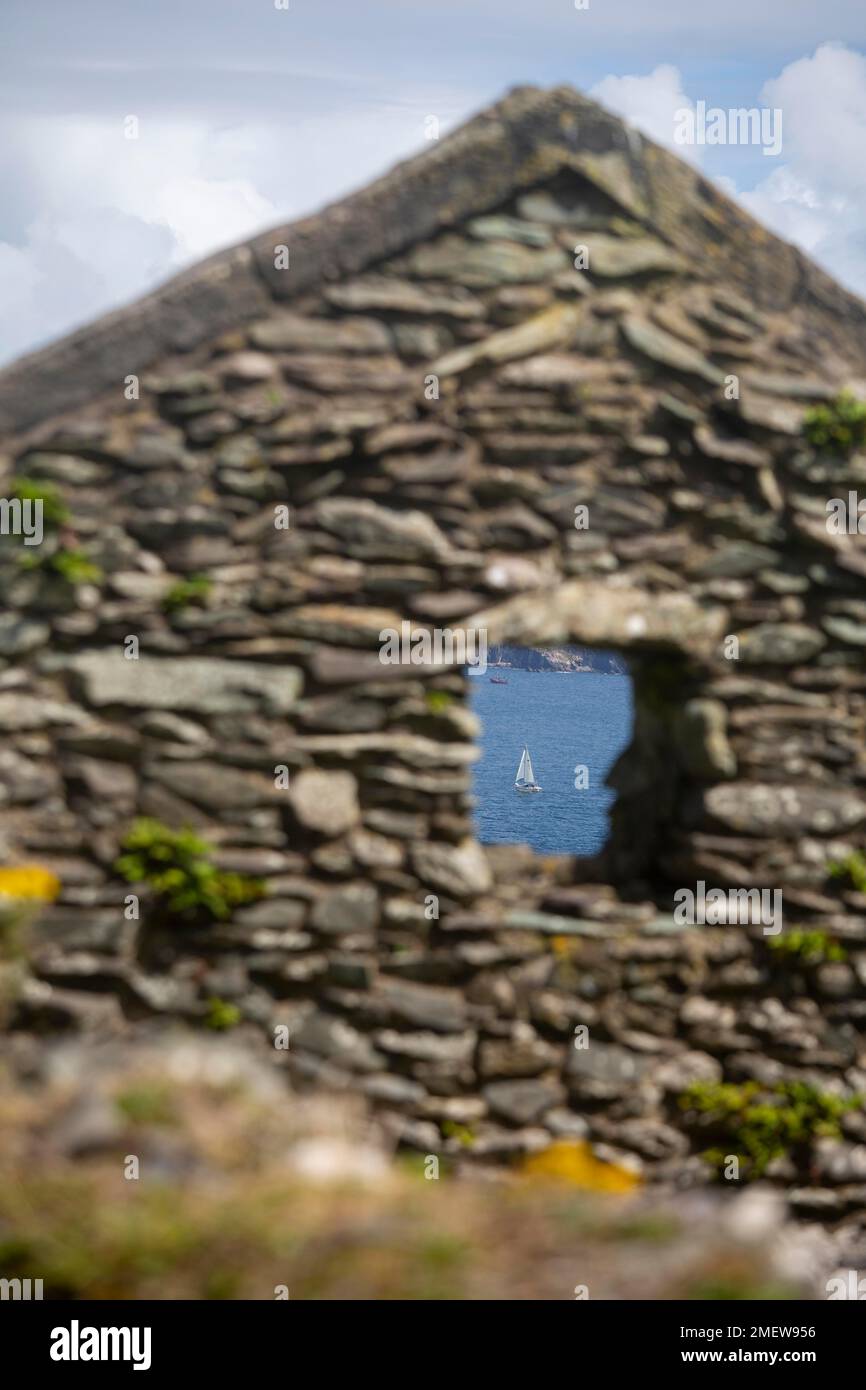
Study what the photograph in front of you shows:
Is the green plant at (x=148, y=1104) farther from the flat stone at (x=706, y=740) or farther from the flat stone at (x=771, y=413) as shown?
the flat stone at (x=771, y=413)

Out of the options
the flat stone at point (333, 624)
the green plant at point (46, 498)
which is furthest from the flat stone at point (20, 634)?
the flat stone at point (333, 624)

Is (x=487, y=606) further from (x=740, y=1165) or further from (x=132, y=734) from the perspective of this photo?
(x=740, y=1165)

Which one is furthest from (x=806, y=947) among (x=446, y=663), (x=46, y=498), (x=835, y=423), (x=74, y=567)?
(x=46, y=498)

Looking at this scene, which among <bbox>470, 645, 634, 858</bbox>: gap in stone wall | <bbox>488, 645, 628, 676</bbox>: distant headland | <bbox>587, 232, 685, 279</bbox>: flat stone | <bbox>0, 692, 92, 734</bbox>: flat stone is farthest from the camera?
<bbox>488, 645, 628, 676</bbox>: distant headland

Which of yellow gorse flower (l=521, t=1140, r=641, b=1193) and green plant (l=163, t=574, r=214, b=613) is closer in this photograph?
green plant (l=163, t=574, r=214, b=613)

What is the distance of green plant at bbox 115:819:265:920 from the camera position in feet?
18.4

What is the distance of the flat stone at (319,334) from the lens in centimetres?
586

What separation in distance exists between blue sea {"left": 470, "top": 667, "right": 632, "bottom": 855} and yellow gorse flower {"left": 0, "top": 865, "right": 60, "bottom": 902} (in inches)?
82.2

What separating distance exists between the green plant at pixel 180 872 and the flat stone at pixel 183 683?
551 millimetres

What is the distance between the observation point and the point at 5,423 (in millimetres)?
5863

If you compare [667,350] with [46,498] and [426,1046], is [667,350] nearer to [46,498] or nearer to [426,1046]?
[46,498]

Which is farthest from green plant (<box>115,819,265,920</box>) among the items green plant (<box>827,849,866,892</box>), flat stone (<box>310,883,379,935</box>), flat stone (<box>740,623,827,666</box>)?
green plant (<box>827,849,866,892</box>)

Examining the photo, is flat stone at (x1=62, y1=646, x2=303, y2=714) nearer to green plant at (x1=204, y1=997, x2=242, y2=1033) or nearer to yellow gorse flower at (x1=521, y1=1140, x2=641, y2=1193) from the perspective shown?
green plant at (x1=204, y1=997, x2=242, y2=1033)

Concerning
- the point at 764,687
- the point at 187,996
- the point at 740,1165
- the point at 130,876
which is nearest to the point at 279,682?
the point at 130,876
